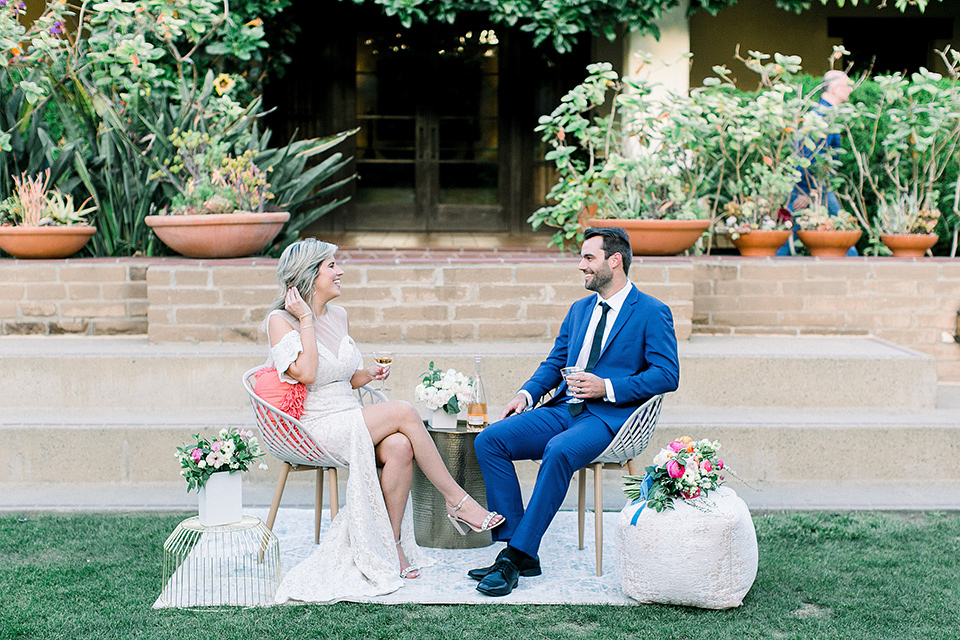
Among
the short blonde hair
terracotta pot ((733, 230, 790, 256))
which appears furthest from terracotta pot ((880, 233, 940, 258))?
the short blonde hair

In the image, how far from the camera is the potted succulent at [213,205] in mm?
6059

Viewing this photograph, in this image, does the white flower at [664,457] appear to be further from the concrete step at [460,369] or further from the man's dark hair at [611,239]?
the concrete step at [460,369]

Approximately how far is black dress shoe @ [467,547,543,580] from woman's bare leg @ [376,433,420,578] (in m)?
0.28

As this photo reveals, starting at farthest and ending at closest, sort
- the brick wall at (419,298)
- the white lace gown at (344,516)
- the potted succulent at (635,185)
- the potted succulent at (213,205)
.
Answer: the potted succulent at (635,185)
the potted succulent at (213,205)
the brick wall at (419,298)
the white lace gown at (344,516)

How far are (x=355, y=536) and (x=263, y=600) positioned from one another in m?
0.41

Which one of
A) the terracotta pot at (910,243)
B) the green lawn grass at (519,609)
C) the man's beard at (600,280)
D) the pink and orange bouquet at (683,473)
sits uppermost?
the terracotta pot at (910,243)

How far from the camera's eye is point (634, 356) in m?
4.21

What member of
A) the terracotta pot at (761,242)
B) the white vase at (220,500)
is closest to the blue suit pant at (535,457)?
the white vase at (220,500)

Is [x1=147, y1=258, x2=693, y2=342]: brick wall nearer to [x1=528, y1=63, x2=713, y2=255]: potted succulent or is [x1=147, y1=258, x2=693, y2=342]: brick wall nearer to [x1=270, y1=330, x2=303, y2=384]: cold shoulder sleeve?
[x1=528, y1=63, x2=713, y2=255]: potted succulent

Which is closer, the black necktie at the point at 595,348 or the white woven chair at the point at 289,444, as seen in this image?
the white woven chair at the point at 289,444

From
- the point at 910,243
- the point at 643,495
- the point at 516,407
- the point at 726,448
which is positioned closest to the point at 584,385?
the point at 516,407

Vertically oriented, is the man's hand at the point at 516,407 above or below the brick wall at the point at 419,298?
below

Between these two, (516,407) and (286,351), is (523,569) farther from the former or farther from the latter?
(286,351)

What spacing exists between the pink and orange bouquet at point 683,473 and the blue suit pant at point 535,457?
37cm
